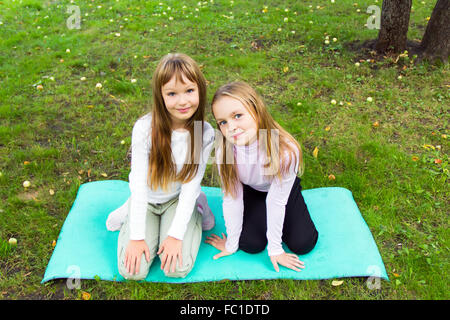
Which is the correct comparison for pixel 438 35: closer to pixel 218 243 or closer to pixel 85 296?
pixel 218 243

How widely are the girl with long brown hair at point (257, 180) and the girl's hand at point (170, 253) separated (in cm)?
36

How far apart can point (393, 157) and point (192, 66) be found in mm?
2424

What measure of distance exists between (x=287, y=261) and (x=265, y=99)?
8.28 ft

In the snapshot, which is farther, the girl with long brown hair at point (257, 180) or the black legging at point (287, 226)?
the black legging at point (287, 226)

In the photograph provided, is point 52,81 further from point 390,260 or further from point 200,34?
point 390,260

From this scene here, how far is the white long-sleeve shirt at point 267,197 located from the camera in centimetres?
241

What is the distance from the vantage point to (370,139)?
3863mm

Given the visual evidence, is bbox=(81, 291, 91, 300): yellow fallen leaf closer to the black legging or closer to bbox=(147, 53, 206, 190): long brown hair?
bbox=(147, 53, 206, 190): long brown hair

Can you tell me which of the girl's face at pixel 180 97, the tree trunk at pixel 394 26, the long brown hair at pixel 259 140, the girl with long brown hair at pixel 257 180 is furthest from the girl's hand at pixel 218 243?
the tree trunk at pixel 394 26

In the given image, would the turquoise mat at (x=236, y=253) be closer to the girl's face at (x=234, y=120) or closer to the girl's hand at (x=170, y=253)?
the girl's hand at (x=170, y=253)

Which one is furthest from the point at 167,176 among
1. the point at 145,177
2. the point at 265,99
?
the point at 265,99

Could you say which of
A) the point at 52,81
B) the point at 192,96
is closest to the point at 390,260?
the point at 192,96

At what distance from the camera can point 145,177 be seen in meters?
2.54

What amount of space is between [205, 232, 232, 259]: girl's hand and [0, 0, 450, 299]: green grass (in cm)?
23
